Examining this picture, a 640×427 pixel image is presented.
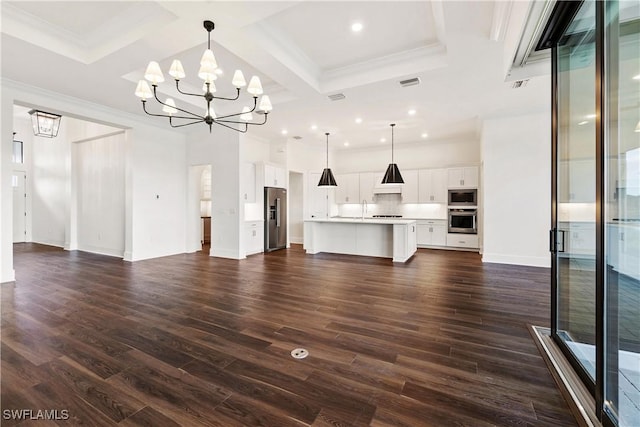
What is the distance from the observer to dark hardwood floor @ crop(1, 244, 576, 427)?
64.5 inches

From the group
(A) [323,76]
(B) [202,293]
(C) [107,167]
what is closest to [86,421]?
(B) [202,293]

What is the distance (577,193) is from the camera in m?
2.13

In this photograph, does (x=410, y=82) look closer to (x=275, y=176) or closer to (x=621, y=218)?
(x=621, y=218)

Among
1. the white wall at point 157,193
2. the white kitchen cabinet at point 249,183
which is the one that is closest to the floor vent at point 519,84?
the white kitchen cabinet at point 249,183

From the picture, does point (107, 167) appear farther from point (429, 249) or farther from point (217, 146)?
point (429, 249)

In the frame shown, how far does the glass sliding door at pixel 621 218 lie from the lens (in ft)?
4.67

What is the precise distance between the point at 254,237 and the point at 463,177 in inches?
231

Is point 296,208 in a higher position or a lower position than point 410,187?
lower

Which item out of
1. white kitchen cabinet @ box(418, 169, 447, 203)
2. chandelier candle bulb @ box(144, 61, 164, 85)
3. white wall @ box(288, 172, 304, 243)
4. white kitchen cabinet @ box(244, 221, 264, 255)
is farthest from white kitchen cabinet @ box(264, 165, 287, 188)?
chandelier candle bulb @ box(144, 61, 164, 85)

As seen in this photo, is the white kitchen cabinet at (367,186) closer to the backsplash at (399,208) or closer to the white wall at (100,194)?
the backsplash at (399,208)

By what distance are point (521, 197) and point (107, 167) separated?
960 cm

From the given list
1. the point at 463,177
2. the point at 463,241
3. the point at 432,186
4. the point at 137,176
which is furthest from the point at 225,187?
the point at 463,241

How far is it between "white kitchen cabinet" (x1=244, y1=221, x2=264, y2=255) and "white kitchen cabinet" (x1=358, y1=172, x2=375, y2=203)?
139 inches

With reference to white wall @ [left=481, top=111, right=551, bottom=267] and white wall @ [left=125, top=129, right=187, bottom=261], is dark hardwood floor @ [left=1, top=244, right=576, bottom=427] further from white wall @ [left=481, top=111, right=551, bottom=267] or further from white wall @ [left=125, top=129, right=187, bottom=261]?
white wall @ [left=125, top=129, right=187, bottom=261]
